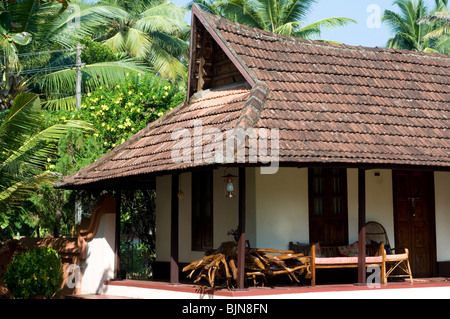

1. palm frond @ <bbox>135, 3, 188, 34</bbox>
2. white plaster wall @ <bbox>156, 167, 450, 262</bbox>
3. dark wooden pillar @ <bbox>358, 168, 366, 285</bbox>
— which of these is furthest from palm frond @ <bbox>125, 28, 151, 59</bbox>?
dark wooden pillar @ <bbox>358, 168, 366, 285</bbox>

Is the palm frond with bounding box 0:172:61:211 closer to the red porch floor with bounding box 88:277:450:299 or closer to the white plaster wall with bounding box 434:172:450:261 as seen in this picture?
the red porch floor with bounding box 88:277:450:299

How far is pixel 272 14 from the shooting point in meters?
31.2

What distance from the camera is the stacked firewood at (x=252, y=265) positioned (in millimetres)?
11422

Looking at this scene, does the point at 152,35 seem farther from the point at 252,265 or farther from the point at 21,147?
the point at 252,265

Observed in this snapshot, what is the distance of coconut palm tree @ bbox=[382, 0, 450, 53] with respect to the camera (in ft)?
133

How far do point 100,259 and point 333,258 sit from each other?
16.0 feet

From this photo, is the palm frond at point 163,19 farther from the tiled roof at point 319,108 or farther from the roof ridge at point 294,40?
the tiled roof at point 319,108

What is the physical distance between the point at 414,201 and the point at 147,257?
7867 millimetres

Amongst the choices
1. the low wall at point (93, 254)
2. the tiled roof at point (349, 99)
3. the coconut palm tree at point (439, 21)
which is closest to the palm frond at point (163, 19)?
the coconut palm tree at point (439, 21)

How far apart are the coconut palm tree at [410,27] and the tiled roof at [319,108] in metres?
25.8

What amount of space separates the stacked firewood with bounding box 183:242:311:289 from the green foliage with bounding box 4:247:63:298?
315cm

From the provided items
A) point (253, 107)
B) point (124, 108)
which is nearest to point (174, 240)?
point (253, 107)
